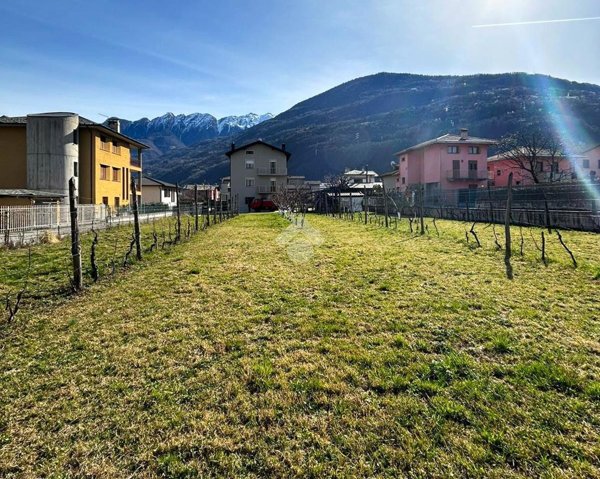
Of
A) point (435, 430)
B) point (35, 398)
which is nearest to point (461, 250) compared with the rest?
point (435, 430)

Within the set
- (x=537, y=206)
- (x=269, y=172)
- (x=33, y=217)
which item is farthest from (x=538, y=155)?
(x=33, y=217)

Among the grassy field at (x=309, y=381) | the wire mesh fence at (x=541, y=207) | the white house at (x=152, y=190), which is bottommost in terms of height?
the grassy field at (x=309, y=381)

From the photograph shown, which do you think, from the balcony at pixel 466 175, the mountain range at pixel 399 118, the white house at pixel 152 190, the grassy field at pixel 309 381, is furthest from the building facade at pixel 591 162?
the white house at pixel 152 190

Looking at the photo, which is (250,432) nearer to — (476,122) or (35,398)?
(35,398)

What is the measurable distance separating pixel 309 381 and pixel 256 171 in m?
53.2

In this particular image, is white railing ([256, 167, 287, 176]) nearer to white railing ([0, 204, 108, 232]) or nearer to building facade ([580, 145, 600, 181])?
white railing ([0, 204, 108, 232])

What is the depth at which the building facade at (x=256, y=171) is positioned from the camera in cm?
5469

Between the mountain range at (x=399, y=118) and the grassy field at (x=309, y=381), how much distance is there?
8106cm

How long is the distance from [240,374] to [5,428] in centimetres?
186

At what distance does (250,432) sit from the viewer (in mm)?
2664

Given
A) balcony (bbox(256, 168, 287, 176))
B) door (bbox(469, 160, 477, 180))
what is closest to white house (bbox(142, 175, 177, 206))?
balcony (bbox(256, 168, 287, 176))

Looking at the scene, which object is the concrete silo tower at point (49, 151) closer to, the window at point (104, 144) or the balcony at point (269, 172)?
the window at point (104, 144)

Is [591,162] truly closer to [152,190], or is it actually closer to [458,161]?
[458,161]

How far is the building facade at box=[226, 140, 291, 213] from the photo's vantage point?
179 ft
